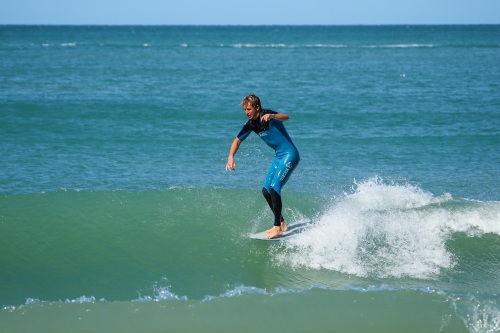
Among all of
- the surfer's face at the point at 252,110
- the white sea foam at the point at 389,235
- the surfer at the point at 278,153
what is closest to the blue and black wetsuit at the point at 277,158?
the surfer at the point at 278,153

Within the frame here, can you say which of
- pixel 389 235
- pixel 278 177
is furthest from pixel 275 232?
pixel 389 235

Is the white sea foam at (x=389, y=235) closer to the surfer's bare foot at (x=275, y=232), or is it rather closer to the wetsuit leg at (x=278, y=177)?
the surfer's bare foot at (x=275, y=232)

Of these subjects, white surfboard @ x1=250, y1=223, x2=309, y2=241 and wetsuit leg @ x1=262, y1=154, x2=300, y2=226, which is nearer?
wetsuit leg @ x1=262, y1=154, x2=300, y2=226

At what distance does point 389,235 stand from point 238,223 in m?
2.06

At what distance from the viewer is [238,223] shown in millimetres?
9000

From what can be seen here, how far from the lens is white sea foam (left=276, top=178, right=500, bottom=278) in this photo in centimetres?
757

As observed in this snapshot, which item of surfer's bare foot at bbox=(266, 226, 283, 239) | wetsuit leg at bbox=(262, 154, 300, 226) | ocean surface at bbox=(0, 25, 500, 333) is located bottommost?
ocean surface at bbox=(0, 25, 500, 333)

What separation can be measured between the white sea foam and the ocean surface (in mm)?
25

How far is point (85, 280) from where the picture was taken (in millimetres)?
7262

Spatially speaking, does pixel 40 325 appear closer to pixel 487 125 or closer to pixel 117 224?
pixel 117 224

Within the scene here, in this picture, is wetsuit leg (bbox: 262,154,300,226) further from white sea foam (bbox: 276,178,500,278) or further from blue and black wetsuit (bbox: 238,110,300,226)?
white sea foam (bbox: 276,178,500,278)

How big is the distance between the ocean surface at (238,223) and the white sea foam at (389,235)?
3 cm

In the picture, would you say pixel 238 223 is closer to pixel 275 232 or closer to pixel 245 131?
pixel 275 232

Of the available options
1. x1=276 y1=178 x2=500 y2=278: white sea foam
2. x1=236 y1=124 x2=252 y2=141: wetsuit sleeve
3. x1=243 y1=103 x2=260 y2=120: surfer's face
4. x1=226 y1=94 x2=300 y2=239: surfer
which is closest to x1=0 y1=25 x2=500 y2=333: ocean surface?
x1=276 y1=178 x2=500 y2=278: white sea foam
